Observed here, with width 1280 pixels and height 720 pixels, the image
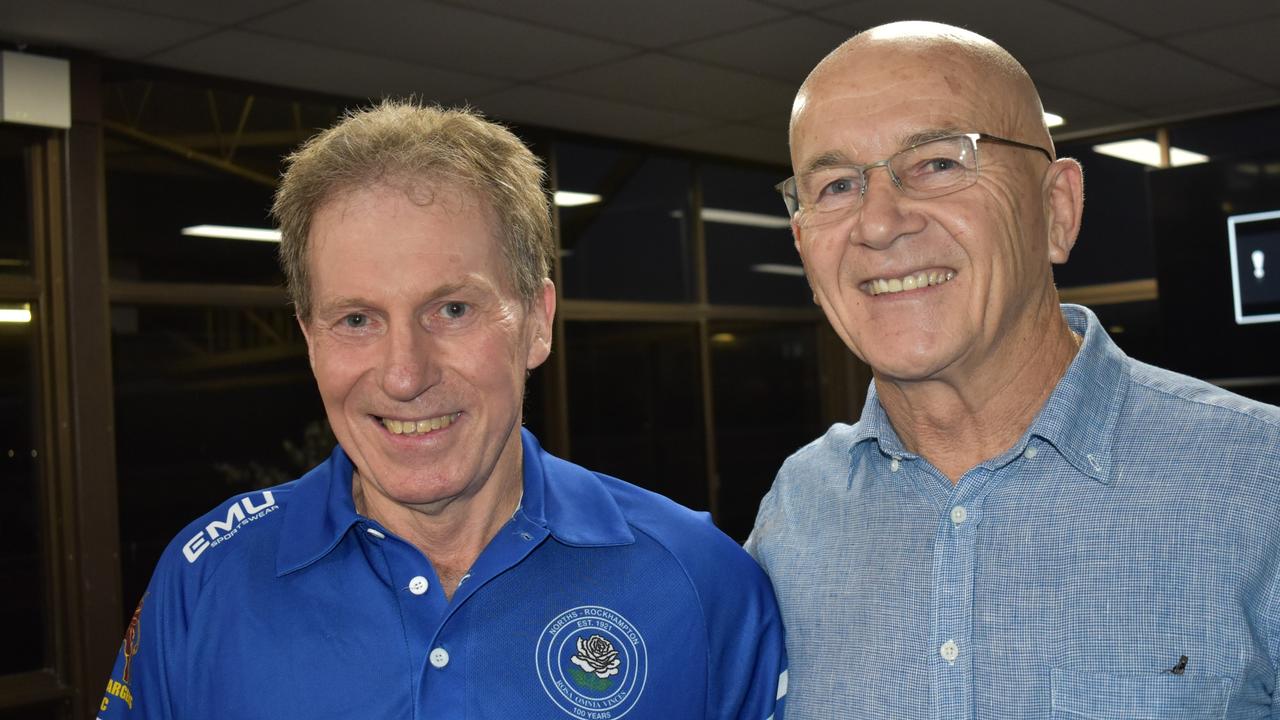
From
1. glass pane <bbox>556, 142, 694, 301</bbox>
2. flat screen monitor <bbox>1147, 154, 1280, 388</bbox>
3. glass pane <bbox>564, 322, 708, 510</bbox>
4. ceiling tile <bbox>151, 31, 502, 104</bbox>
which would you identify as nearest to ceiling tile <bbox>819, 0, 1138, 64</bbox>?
flat screen monitor <bbox>1147, 154, 1280, 388</bbox>

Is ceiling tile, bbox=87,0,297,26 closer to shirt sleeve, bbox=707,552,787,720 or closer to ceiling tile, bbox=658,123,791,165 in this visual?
ceiling tile, bbox=658,123,791,165

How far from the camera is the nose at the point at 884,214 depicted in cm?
155

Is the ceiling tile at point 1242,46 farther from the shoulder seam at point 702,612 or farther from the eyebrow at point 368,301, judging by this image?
the eyebrow at point 368,301

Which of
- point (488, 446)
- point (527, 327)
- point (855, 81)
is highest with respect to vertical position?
point (855, 81)

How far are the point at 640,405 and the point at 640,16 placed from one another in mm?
3287

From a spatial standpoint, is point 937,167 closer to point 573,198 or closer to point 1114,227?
point 573,198

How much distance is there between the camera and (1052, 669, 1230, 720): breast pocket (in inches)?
53.5

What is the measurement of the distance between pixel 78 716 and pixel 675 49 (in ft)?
12.0

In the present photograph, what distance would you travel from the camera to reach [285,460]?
5688 millimetres

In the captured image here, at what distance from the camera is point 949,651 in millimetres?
1481

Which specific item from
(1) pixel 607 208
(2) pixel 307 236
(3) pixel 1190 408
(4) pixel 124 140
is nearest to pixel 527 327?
(2) pixel 307 236

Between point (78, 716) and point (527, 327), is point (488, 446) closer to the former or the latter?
point (527, 327)

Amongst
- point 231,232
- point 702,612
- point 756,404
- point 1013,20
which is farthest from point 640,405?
point 702,612

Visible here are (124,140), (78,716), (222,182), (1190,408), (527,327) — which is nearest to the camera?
(1190,408)
